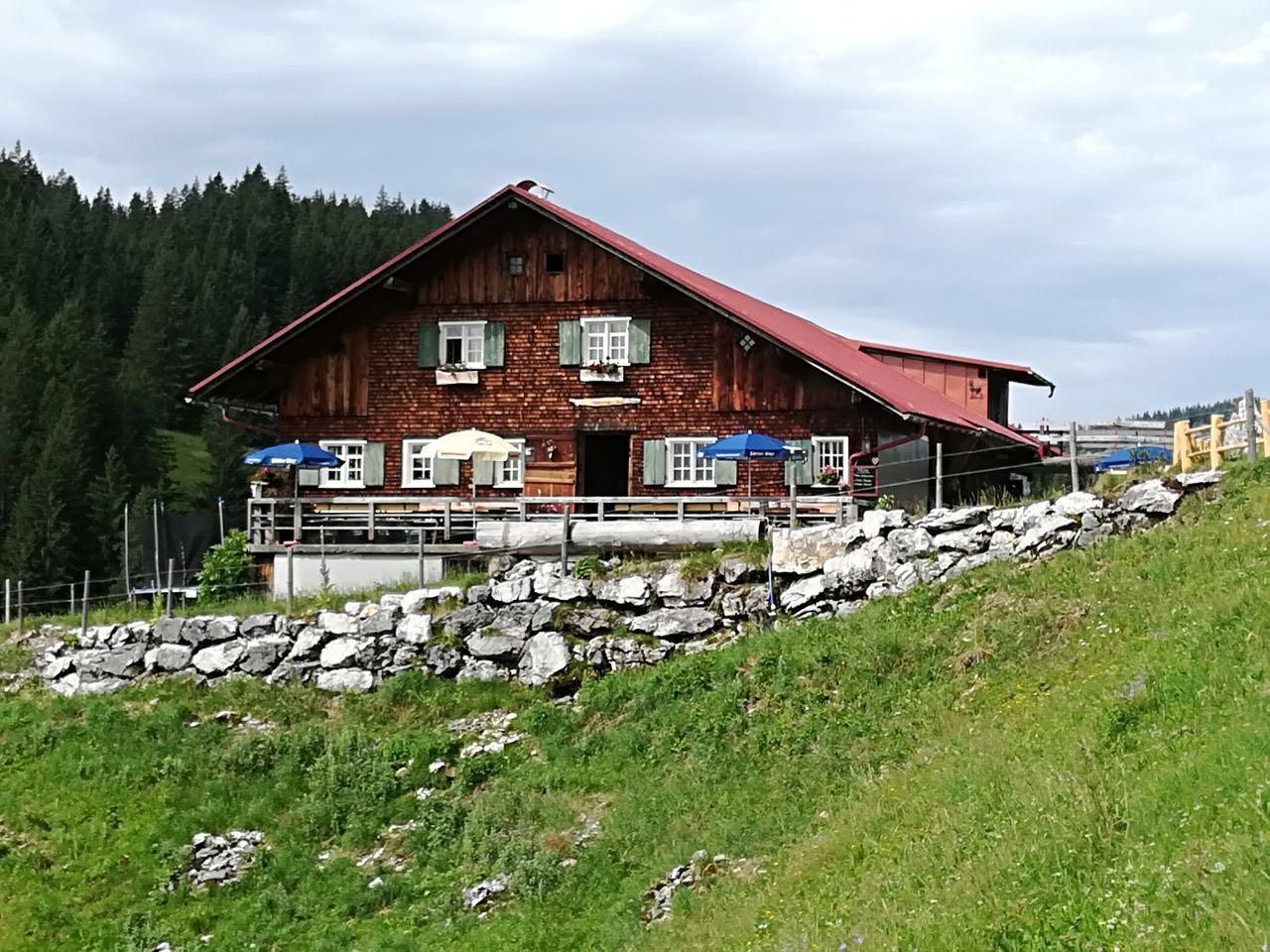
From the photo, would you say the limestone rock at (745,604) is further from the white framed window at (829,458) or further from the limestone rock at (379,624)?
the white framed window at (829,458)

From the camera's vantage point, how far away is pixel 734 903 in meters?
13.0

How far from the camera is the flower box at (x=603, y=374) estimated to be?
30.6m

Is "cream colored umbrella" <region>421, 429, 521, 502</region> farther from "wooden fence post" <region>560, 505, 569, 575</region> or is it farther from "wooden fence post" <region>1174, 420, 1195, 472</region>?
"wooden fence post" <region>1174, 420, 1195, 472</region>

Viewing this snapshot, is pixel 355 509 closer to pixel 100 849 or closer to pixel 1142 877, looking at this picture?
pixel 100 849

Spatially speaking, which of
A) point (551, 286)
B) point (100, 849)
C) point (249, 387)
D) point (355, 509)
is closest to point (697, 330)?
point (551, 286)

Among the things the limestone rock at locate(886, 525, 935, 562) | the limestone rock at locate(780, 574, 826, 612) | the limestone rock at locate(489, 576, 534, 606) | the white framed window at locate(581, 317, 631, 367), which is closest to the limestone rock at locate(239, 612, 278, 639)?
the limestone rock at locate(489, 576, 534, 606)

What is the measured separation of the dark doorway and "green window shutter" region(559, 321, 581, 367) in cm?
209

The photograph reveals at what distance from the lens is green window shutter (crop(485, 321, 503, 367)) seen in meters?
31.3

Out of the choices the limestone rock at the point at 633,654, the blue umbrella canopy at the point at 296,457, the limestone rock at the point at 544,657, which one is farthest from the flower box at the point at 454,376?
the limestone rock at the point at 633,654

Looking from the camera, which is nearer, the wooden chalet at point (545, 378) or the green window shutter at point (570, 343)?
the wooden chalet at point (545, 378)

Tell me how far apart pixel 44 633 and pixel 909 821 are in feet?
63.4

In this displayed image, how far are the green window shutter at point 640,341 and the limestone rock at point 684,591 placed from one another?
30.4 feet

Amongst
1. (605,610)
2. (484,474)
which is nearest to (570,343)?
(484,474)

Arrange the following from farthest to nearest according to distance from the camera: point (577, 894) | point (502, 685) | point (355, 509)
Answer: point (355, 509) < point (502, 685) < point (577, 894)
